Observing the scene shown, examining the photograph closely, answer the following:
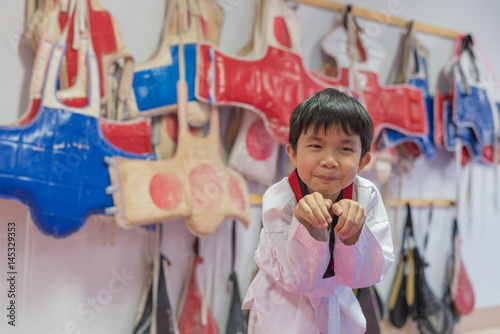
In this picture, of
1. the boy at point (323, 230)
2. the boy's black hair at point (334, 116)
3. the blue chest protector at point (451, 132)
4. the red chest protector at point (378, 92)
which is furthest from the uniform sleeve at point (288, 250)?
the blue chest protector at point (451, 132)

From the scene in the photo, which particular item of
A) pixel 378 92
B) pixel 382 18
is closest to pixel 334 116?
pixel 378 92

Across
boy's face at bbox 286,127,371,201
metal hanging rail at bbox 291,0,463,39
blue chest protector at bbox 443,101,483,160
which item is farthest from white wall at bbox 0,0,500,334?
boy's face at bbox 286,127,371,201

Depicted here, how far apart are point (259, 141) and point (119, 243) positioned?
0.53m

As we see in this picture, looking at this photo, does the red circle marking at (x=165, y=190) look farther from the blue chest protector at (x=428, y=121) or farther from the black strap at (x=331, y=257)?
the blue chest protector at (x=428, y=121)

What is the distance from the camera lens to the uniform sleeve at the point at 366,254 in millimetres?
A: 525

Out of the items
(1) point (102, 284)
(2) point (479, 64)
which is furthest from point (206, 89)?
(2) point (479, 64)

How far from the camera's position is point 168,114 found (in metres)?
1.24

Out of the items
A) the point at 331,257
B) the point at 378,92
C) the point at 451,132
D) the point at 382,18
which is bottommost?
the point at 331,257

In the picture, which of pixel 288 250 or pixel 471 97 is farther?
pixel 471 97

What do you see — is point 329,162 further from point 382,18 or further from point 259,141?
point 382,18

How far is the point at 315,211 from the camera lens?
0.46 m

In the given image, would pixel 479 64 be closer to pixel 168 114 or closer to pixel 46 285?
pixel 168 114

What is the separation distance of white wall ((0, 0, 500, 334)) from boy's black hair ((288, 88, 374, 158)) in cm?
83

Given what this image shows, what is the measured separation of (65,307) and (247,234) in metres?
0.59
